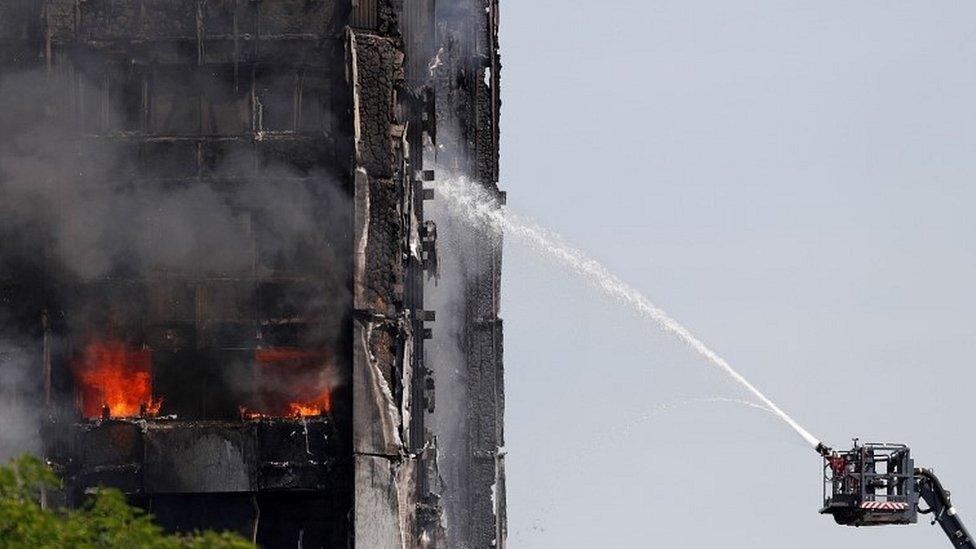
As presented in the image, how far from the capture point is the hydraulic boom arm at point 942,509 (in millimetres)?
46062

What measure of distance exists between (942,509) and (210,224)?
705 inches

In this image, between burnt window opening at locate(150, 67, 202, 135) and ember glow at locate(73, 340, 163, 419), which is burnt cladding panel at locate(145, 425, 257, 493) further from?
burnt window opening at locate(150, 67, 202, 135)

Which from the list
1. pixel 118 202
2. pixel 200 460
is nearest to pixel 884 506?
pixel 200 460

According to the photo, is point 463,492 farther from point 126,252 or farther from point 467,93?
point 126,252

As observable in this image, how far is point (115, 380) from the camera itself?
57.7 m

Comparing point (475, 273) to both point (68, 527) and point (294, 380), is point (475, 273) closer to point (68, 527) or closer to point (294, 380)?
point (294, 380)

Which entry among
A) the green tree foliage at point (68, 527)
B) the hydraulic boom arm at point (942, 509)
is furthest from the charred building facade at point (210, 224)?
the green tree foliage at point (68, 527)

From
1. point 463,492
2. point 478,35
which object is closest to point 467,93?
point 478,35

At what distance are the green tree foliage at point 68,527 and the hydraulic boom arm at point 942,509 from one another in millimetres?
15262

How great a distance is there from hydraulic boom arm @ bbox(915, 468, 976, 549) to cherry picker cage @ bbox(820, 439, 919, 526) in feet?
1.00

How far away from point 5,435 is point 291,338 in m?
6.01

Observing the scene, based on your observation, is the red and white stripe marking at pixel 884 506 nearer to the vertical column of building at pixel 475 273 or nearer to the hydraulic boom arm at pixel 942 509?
the hydraulic boom arm at pixel 942 509

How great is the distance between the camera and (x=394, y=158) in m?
57.1

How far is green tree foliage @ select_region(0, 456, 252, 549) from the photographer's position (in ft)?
110
